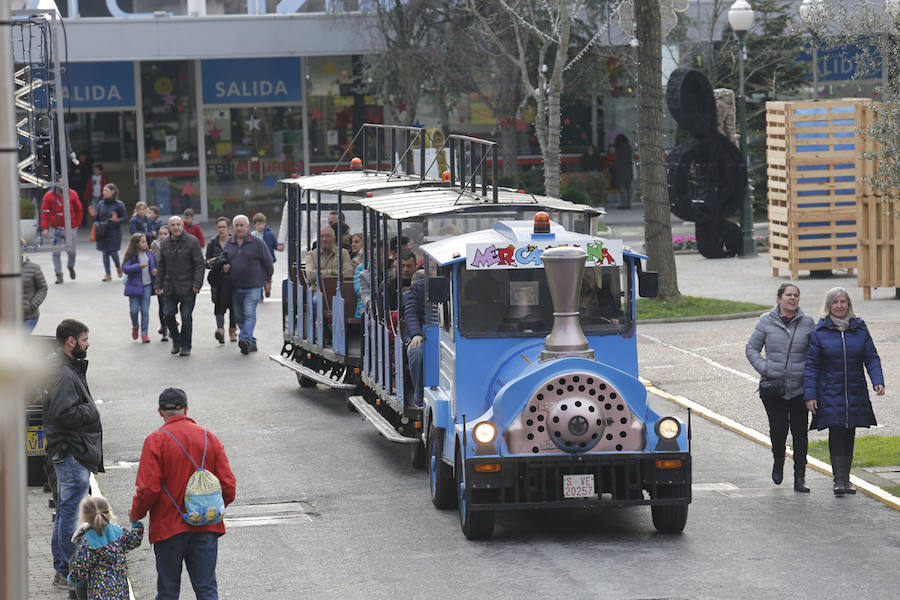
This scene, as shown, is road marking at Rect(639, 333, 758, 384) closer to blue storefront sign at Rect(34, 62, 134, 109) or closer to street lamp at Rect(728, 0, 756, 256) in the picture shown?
street lamp at Rect(728, 0, 756, 256)

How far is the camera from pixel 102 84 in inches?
1638

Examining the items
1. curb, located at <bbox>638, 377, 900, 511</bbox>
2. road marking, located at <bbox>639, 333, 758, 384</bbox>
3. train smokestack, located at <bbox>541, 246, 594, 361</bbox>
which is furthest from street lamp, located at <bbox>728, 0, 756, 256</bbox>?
train smokestack, located at <bbox>541, 246, 594, 361</bbox>

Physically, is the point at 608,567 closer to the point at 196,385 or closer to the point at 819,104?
the point at 196,385

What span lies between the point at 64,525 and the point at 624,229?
1113 inches

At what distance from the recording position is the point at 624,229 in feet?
122

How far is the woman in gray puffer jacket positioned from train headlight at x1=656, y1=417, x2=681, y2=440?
68.6 inches

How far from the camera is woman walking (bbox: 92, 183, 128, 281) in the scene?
2842cm

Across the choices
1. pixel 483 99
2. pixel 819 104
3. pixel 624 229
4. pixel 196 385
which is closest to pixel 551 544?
pixel 196 385

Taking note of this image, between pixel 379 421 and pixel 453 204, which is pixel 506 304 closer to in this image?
pixel 453 204

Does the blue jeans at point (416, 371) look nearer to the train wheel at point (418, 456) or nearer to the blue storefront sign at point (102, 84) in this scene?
the train wheel at point (418, 456)

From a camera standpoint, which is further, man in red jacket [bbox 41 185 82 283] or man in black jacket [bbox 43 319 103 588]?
man in red jacket [bbox 41 185 82 283]

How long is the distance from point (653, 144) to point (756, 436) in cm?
988

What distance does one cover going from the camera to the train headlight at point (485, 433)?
421 inches

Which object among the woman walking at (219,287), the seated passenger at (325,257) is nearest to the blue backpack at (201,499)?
the seated passenger at (325,257)
